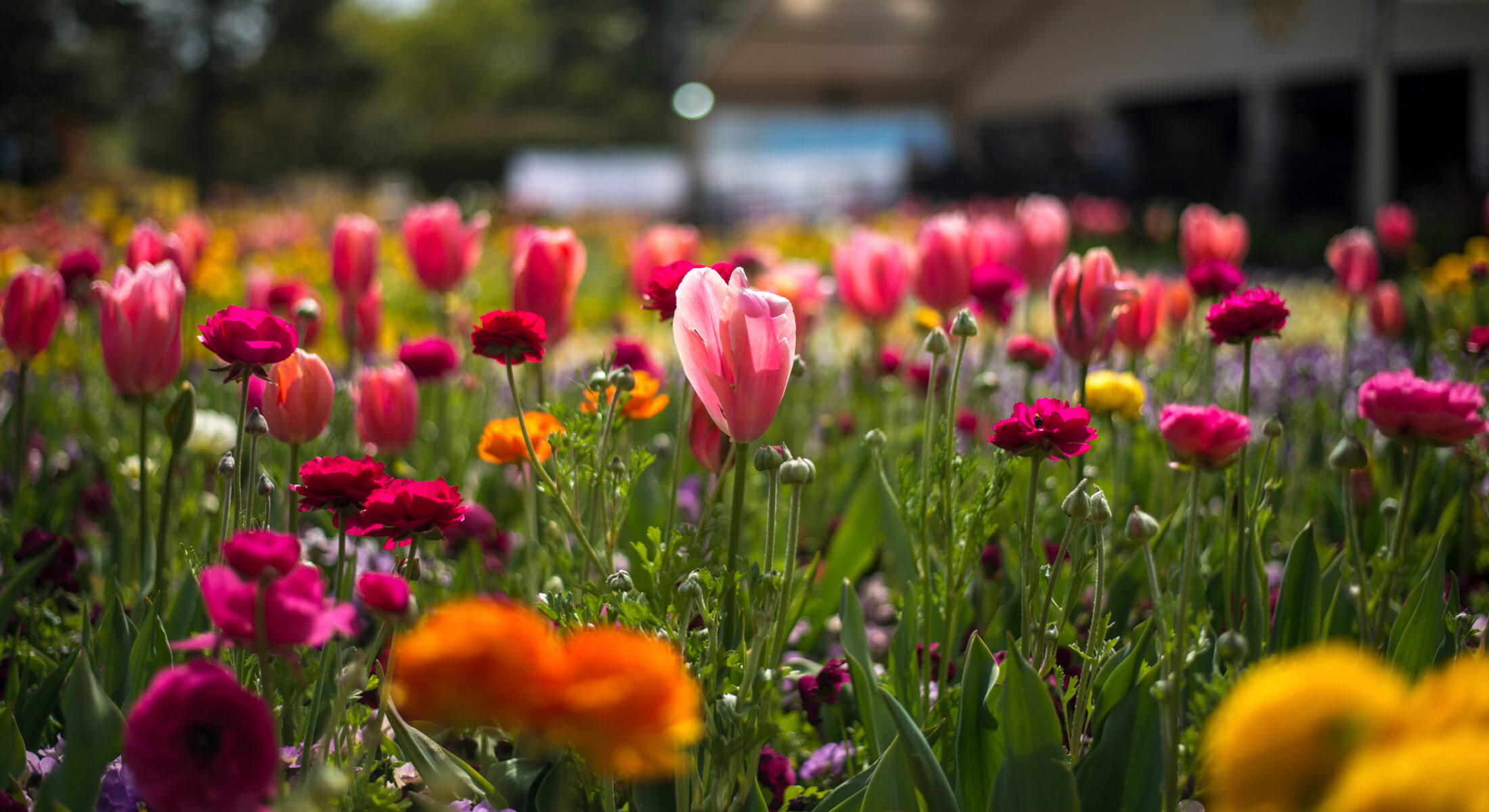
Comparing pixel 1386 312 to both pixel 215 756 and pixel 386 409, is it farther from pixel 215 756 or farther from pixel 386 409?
pixel 215 756

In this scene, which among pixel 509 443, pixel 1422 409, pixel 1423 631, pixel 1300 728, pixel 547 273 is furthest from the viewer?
pixel 547 273

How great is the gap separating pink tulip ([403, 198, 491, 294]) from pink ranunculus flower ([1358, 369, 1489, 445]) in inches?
76.1

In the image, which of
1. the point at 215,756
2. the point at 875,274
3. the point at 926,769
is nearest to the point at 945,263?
the point at 875,274

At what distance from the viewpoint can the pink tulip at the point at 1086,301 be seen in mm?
1688

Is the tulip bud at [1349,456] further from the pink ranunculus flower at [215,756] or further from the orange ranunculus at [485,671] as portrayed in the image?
the pink ranunculus flower at [215,756]

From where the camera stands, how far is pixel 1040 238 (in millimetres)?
2600

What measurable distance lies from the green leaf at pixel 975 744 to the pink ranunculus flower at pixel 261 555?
0.70 meters

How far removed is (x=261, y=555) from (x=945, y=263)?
168 centimetres

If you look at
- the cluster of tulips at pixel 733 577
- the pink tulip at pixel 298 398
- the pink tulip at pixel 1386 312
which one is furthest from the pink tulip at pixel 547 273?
the pink tulip at pixel 1386 312

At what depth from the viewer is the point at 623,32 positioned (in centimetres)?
4147

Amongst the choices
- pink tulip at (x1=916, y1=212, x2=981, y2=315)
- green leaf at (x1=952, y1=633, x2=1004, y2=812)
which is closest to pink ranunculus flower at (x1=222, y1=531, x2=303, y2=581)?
green leaf at (x1=952, y1=633, x2=1004, y2=812)

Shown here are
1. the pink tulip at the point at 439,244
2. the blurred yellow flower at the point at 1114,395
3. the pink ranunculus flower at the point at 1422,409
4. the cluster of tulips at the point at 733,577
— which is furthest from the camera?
the pink tulip at the point at 439,244

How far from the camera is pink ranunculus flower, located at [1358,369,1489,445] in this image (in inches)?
37.4

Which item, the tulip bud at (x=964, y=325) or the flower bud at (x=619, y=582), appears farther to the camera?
the tulip bud at (x=964, y=325)
